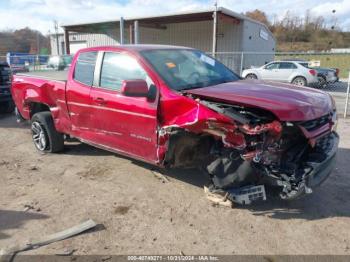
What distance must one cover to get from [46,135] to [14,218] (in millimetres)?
2506

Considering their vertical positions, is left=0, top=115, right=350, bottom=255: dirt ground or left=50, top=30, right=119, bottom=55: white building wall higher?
left=50, top=30, right=119, bottom=55: white building wall

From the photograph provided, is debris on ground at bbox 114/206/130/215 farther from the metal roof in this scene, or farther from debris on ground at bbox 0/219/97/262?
the metal roof

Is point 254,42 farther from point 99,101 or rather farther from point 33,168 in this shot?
point 33,168

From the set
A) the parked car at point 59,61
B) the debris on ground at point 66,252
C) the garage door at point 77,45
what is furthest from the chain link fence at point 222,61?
the debris on ground at point 66,252

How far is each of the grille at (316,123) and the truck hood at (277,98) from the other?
6 centimetres

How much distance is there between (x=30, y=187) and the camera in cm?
470

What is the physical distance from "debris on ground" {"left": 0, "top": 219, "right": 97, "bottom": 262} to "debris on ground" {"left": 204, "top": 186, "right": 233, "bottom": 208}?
1.43 meters

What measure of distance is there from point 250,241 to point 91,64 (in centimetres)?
Result: 341

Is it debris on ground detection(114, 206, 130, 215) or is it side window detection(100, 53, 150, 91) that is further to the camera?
side window detection(100, 53, 150, 91)

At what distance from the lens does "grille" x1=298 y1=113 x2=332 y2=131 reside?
3.47 metres

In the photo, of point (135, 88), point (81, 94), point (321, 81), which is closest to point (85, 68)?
point (81, 94)

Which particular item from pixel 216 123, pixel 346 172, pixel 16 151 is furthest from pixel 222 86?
pixel 16 151

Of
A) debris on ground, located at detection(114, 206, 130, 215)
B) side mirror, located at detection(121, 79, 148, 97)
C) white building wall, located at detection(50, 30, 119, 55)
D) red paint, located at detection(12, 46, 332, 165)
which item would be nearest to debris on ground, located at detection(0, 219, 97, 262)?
debris on ground, located at detection(114, 206, 130, 215)

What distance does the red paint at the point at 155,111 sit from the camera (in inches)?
137
